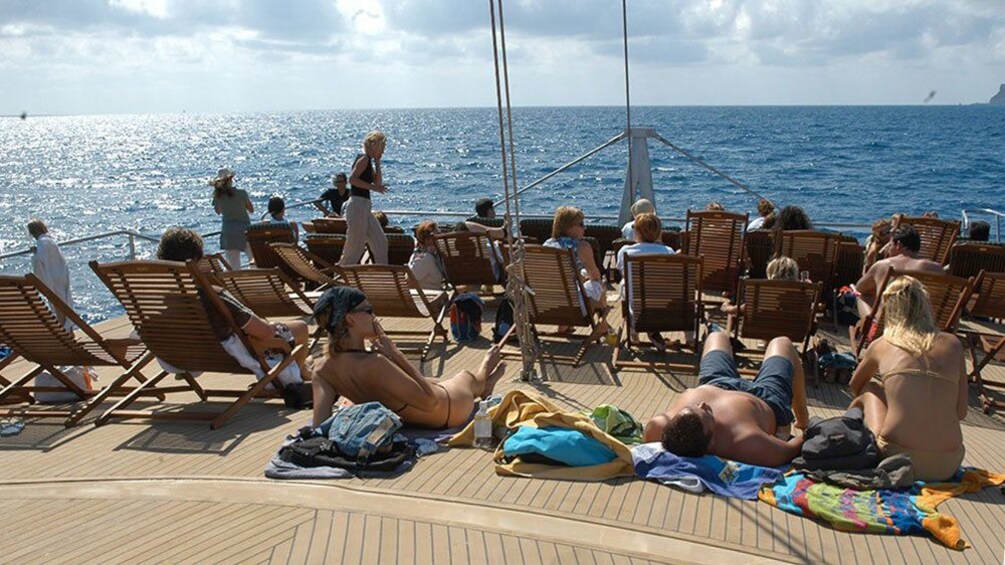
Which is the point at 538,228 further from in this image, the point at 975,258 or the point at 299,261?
the point at 975,258

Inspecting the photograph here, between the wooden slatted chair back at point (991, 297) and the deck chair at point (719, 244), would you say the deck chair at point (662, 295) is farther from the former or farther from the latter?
the wooden slatted chair back at point (991, 297)

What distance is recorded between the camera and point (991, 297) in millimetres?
6863

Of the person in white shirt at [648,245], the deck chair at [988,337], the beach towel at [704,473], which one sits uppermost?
the person in white shirt at [648,245]

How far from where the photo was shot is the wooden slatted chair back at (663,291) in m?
7.04

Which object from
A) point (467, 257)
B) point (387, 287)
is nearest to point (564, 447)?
point (387, 287)

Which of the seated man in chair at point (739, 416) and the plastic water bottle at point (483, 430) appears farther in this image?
the plastic water bottle at point (483, 430)

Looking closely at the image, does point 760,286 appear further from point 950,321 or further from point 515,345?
point 515,345

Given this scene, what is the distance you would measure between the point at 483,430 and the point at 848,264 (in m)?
5.15

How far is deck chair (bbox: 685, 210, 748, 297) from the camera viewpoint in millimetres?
8438

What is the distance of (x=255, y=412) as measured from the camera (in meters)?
5.82

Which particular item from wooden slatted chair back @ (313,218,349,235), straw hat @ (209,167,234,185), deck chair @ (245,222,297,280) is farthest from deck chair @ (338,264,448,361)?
straw hat @ (209,167,234,185)

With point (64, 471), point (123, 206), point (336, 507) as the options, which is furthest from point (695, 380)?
point (123, 206)

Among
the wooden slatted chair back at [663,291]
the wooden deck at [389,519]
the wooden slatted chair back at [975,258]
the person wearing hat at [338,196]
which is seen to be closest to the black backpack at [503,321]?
the wooden slatted chair back at [663,291]

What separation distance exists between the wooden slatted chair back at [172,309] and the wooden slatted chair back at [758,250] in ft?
16.4
